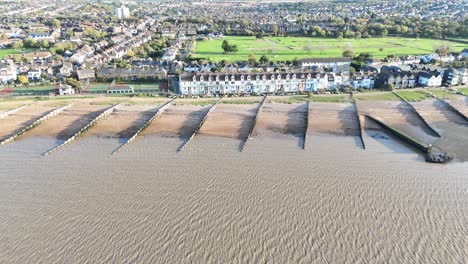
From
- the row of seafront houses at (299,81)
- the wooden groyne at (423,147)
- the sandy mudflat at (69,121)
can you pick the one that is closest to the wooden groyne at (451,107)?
the row of seafront houses at (299,81)

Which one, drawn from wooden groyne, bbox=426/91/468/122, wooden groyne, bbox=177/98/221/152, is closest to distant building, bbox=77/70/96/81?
wooden groyne, bbox=177/98/221/152

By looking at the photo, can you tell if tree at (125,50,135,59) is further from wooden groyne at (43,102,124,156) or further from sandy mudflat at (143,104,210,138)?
sandy mudflat at (143,104,210,138)

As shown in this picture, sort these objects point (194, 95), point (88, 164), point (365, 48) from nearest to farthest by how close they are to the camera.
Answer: point (88, 164) → point (194, 95) → point (365, 48)

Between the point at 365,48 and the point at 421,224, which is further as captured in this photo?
the point at 365,48

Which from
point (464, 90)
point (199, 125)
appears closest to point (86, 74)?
point (199, 125)

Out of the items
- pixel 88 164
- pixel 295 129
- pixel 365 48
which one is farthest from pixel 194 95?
pixel 365 48

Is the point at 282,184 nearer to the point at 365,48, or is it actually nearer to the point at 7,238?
the point at 7,238

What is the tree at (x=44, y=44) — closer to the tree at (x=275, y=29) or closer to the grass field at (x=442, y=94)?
the tree at (x=275, y=29)
